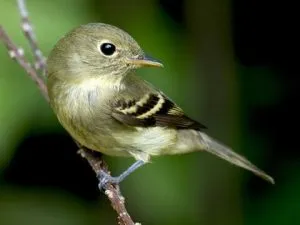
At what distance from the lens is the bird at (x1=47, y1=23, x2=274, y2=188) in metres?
4.89

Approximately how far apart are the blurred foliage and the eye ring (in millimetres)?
393

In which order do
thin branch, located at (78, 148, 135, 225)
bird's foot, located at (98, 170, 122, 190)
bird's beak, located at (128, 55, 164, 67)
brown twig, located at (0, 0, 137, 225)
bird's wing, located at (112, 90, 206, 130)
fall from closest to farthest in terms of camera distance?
thin branch, located at (78, 148, 135, 225) → brown twig, located at (0, 0, 137, 225) → bird's foot, located at (98, 170, 122, 190) → bird's beak, located at (128, 55, 164, 67) → bird's wing, located at (112, 90, 206, 130)

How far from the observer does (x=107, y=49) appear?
4934 mm

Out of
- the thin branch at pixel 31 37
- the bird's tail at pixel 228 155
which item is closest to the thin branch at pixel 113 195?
the thin branch at pixel 31 37

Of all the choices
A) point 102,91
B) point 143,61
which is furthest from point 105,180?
point 143,61

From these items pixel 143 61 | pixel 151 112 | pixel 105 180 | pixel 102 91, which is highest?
pixel 143 61

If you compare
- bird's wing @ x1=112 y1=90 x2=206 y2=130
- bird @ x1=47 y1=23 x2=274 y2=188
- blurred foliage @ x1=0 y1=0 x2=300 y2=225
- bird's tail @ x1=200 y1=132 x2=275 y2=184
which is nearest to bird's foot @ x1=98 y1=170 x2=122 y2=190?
bird @ x1=47 y1=23 x2=274 y2=188

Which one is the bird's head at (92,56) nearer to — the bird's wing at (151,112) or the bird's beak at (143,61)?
the bird's beak at (143,61)

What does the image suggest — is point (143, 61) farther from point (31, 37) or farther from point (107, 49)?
point (31, 37)

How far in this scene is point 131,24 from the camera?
5625 mm

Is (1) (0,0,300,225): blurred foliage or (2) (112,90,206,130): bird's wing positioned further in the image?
(1) (0,0,300,225): blurred foliage

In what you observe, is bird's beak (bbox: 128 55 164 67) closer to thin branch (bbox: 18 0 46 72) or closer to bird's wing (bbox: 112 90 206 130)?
bird's wing (bbox: 112 90 206 130)

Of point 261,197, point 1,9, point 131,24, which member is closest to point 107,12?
point 131,24

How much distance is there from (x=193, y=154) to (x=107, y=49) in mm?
1078
